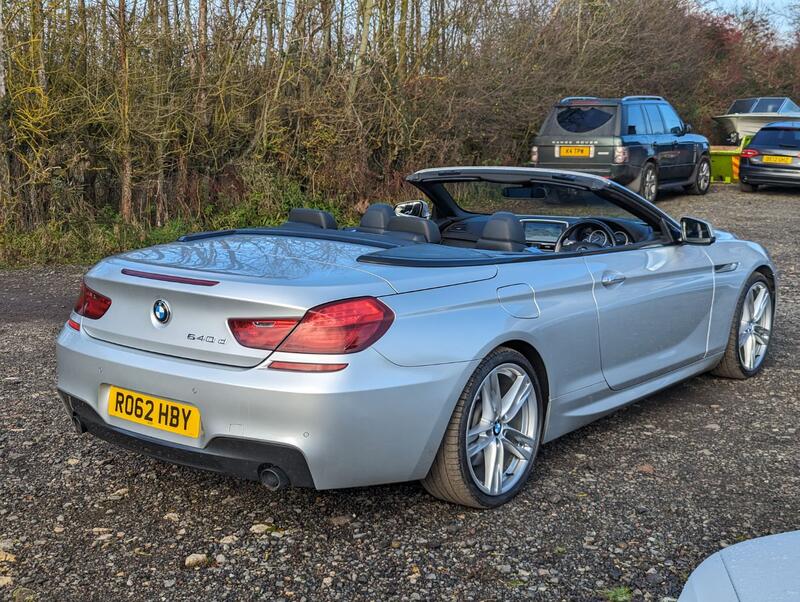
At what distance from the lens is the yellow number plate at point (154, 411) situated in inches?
137

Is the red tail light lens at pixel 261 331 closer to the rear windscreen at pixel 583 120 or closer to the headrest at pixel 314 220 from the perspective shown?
the headrest at pixel 314 220

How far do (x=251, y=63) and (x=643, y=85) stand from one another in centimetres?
1280

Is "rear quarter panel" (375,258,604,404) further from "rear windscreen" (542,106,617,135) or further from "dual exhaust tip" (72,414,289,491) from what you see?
"rear windscreen" (542,106,617,135)

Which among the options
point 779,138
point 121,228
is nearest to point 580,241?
point 121,228

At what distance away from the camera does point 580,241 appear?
5094 mm

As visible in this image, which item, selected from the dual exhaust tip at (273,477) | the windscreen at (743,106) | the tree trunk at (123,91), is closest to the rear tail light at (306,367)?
the dual exhaust tip at (273,477)

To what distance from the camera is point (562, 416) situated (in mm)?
4301

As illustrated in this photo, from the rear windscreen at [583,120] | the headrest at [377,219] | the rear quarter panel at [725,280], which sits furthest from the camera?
the rear windscreen at [583,120]

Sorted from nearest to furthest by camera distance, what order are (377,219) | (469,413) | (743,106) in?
(469,413)
(377,219)
(743,106)

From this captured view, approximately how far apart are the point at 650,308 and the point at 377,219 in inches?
56.8

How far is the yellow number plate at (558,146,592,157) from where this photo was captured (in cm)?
1592

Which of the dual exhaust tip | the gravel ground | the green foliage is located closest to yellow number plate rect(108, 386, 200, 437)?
the dual exhaust tip

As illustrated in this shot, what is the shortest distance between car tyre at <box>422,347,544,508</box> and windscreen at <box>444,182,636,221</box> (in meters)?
1.33

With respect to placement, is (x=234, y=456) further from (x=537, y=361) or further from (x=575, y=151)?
(x=575, y=151)
